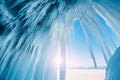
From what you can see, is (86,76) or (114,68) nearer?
(114,68)

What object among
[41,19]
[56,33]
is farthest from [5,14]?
[56,33]

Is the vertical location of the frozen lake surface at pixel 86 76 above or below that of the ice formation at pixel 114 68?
below

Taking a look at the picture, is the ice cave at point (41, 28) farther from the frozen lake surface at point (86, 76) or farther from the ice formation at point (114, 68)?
the frozen lake surface at point (86, 76)

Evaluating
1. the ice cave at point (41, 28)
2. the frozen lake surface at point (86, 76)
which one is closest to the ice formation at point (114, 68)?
the ice cave at point (41, 28)

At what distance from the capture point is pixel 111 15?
9.75 ft

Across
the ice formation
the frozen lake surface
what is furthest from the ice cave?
the frozen lake surface

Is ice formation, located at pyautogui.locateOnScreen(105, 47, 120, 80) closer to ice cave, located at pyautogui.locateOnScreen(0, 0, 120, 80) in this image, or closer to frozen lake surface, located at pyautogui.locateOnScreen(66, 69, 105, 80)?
ice cave, located at pyautogui.locateOnScreen(0, 0, 120, 80)

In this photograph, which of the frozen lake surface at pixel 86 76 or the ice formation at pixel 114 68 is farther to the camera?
the frozen lake surface at pixel 86 76

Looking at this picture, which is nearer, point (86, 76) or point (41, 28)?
point (41, 28)

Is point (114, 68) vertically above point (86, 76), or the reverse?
point (114, 68)

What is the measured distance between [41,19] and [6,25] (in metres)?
0.68

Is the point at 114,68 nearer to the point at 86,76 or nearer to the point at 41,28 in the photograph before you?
the point at 41,28

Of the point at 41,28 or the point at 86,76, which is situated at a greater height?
the point at 41,28

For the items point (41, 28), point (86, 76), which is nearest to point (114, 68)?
point (41, 28)
